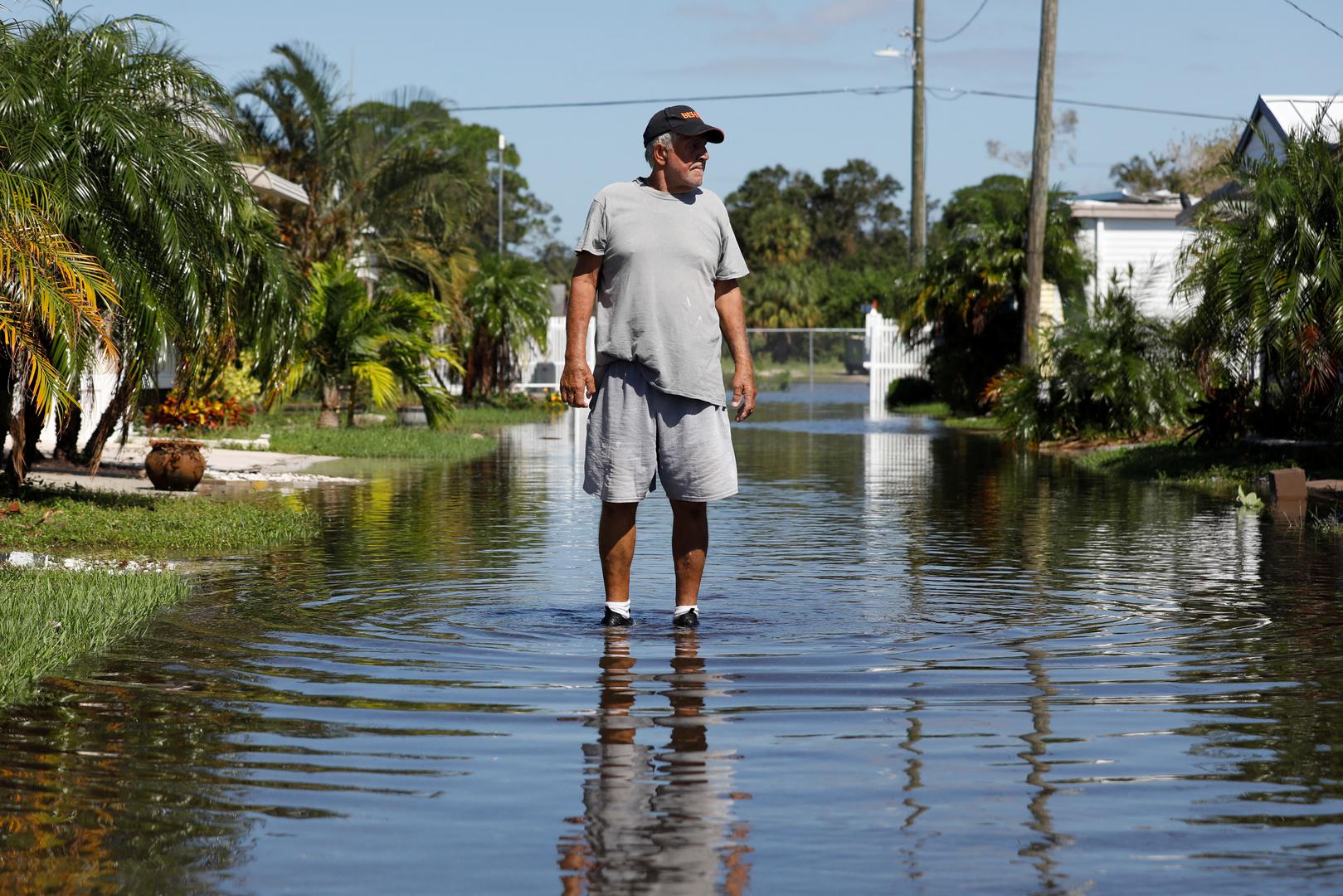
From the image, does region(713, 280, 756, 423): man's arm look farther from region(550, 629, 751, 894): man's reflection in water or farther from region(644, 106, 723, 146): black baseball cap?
region(550, 629, 751, 894): man's reflection in water

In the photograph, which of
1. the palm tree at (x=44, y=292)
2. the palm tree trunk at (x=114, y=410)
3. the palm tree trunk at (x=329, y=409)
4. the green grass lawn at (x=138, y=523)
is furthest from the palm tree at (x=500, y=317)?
the palm tree at (x=44, y=292)

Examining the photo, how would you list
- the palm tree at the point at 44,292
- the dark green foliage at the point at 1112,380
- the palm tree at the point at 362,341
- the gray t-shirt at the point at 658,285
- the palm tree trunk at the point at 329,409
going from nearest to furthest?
the gray t-shirt at the point at 658,285 < the palm tree at the point at 44,292 < the dark green foliage at the point at 1112,380 < the palm tree at the point at 362,341 < the palm tree trunk at the point at 329,409

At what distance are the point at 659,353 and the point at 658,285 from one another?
0.28 m

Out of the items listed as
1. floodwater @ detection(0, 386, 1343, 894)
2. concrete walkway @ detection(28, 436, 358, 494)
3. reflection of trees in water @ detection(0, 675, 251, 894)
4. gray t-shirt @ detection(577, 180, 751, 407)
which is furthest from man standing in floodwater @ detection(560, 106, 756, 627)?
concrete walkway @ detection(28, 436, 358, 494)

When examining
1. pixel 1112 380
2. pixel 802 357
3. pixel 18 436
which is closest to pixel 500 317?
pixel 1112 380

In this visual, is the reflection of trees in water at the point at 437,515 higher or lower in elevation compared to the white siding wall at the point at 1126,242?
lower

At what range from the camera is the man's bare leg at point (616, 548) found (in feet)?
24.5

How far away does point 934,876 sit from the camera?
395 centimetres

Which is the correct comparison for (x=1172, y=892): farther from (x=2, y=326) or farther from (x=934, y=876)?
(x=2, y=326)

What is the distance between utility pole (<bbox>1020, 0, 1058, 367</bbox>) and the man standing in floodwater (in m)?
21.0

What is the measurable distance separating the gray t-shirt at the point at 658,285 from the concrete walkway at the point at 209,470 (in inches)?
298

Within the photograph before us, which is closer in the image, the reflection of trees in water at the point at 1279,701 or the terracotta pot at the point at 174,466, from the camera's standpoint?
the reflection of trees in water at the point at 1279,701

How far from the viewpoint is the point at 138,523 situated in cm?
1134

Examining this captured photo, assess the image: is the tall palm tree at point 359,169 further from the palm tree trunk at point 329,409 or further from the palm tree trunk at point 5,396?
the palm tree trunk at point 5,396
